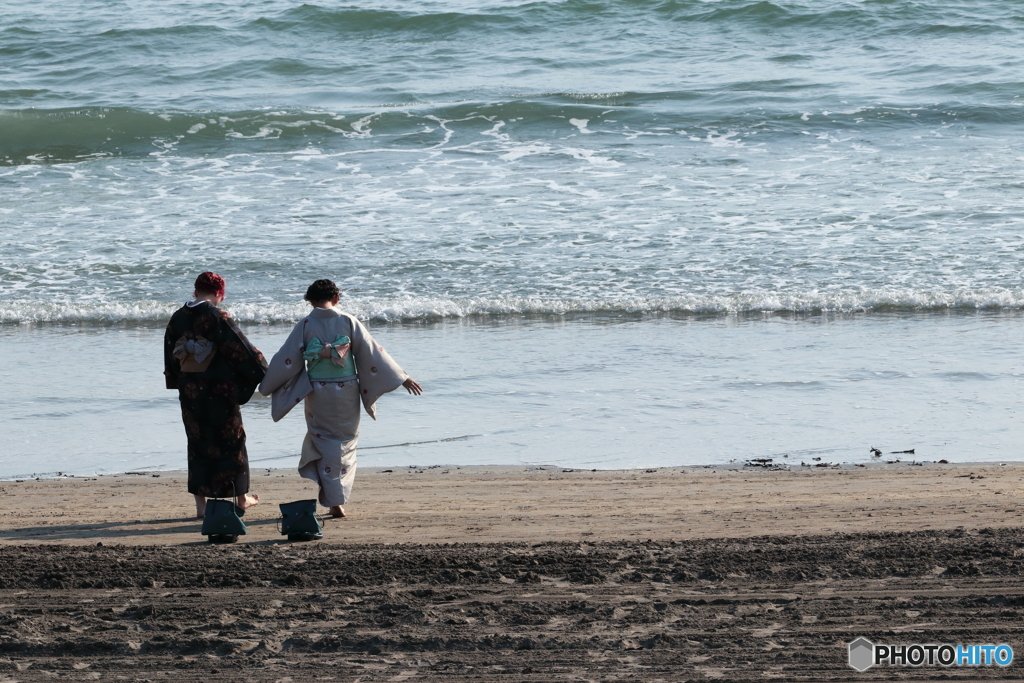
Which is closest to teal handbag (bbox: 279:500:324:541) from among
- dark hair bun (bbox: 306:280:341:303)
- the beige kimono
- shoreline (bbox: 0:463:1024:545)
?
shoreline (bbox: 0:463:1024:545)

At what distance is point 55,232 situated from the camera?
46.9ft

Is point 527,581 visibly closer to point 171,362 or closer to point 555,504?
point 555,504

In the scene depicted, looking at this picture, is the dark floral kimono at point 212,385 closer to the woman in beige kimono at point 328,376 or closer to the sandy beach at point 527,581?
the woman in beige kimono at point 328,376

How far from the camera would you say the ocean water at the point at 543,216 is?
7.93 metres

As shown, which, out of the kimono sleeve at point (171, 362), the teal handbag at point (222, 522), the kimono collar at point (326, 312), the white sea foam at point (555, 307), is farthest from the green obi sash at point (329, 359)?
the white sea foam at point (555, 307)

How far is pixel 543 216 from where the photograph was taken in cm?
1478

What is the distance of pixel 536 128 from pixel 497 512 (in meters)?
15.0

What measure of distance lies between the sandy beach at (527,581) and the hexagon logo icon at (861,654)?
5 centimetres

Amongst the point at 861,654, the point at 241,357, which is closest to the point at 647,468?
the point at 241,357

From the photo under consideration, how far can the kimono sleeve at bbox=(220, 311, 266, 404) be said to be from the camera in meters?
5.70

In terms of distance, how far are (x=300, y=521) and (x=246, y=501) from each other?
2.19 ft

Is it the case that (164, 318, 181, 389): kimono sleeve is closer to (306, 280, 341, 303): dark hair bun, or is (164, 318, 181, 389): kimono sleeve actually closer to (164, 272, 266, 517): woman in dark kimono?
(164, 272, 266, 517): woman in dark kimono

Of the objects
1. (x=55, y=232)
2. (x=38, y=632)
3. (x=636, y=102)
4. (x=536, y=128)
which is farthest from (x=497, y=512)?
(x=636, y=102)

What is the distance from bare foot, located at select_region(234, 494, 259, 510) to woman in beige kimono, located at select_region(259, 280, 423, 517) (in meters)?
0.46
